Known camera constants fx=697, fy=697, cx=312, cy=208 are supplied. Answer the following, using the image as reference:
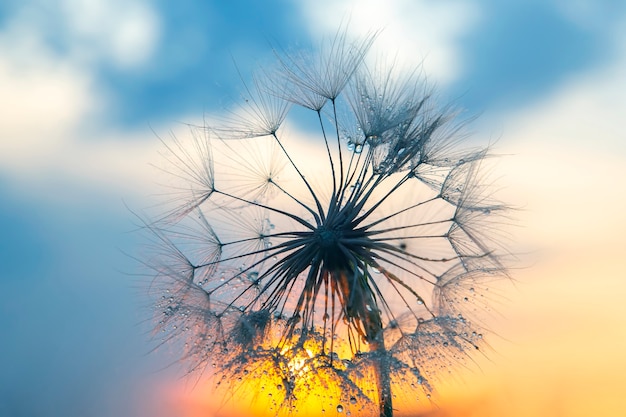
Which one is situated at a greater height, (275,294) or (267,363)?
(275,294)

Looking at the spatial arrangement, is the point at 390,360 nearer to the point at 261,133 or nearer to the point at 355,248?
the point at 355,248

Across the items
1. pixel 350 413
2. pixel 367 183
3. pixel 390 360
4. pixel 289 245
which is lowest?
pixel 350 413

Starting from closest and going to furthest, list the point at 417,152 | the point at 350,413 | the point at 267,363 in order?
the point at 350,413
the point at 267,363
the point at 417,152

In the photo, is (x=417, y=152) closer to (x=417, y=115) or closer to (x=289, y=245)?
(x=417, y=115)

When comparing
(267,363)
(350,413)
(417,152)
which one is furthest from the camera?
(417,152)

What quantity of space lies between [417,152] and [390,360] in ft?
9.23

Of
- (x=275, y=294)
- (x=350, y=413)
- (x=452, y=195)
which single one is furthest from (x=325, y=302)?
(x=452, y=195)

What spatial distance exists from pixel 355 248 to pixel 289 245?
85 cm

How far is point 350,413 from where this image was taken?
25.7 ft

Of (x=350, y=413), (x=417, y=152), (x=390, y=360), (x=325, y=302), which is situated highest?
(x=417, y=152)

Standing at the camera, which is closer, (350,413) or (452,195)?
(350,413)

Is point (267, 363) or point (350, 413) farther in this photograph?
point (267, 363)

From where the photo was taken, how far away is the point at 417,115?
9.05m

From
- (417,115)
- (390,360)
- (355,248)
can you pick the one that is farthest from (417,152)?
(390,360)
